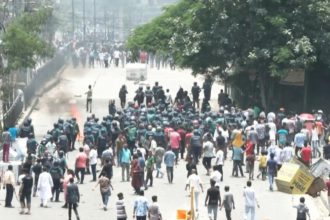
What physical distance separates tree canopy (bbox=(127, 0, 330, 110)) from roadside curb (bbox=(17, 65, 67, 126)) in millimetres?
6950

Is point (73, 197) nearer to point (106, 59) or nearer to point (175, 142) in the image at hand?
point (175, 142)

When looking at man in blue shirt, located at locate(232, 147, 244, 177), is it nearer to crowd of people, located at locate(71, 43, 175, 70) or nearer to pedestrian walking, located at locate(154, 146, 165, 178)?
pedestrian walking, located at locate(154, 146, 165, 178)

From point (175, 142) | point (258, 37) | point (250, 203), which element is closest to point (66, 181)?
point (250, 203)

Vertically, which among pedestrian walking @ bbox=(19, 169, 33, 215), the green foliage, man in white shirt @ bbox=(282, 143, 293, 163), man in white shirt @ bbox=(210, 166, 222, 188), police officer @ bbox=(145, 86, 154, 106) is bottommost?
pedestrian walking @ bbox=(19, 169, 33, 215)

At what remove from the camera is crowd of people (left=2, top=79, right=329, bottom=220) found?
115ft

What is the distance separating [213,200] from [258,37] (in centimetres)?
1939

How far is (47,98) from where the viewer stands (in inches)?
2466

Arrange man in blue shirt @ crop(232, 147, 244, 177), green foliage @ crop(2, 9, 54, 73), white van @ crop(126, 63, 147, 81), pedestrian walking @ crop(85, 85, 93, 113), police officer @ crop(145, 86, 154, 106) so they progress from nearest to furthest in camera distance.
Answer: man in blue shirt @ crop(232, 147, 244, 177) < green foliage @ crop(2, 9, 54, 73) < police officer @ crop(145, 86, 154, 106) < pedestrian walking @ crop(85, 85, 93, 113) < white van @ crop(126, 63, 147, 81)

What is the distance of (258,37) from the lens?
51969 mm

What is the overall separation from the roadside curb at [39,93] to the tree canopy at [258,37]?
6.95m

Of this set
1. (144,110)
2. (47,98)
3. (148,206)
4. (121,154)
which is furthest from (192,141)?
(47,98)

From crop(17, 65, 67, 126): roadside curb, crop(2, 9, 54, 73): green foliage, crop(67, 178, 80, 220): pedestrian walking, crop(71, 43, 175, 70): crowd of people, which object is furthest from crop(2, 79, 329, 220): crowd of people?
crop(71, 43, 175, 70): crowd of people

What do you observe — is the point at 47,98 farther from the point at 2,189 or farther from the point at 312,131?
the point at 2,189

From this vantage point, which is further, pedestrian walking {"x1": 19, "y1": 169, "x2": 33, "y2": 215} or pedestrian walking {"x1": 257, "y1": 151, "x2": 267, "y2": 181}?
pedestrian walking {"x1": 257, "y1": 151, "x2": 267, "y2": 181}
